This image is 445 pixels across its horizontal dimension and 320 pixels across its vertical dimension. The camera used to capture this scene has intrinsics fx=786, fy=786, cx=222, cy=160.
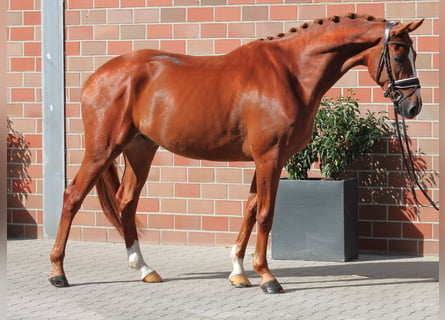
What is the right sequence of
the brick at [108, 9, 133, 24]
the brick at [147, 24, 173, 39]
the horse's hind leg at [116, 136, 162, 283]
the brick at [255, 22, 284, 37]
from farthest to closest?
the brick at [108, 9, 133, 24] → the brick at [147, 24, 173, 39] → the brick at [255, 22, 284, 37] → the horse's hind leg at [116, 136, 162, 283]

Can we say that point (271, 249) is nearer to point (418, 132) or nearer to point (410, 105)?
point (418, 132)

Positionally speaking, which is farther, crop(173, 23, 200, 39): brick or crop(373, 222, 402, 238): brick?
crop(173, 23, 200, 39): brick

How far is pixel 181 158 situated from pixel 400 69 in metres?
3.01

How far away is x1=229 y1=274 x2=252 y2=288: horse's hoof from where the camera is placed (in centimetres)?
594

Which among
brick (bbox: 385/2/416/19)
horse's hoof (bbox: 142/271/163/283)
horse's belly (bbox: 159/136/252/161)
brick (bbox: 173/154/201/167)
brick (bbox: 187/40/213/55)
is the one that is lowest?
horse's hoof (bbox: 142/271/163/283)

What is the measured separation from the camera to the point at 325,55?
18.7ft

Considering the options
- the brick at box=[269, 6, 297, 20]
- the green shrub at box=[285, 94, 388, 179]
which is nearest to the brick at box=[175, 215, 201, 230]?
the green shrub at box=[285, 94, 388, 179]

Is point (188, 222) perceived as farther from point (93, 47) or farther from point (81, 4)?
point (81, 4)

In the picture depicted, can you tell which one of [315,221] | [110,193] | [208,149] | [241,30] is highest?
[241,30]

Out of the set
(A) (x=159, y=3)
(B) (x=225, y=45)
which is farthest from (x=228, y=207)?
(A) (x=159, y=3)

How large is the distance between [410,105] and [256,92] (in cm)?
110

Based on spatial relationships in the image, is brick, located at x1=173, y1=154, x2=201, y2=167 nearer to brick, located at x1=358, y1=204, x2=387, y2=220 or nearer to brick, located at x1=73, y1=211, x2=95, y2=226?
brick, located at x1=73, y1=211, x2=95, y2=226

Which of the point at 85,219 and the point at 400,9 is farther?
the point at 85,219

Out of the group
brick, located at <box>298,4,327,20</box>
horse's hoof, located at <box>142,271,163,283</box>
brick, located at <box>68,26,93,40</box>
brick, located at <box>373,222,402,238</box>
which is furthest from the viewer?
brick, located at <box>68,26,93,40</box>
